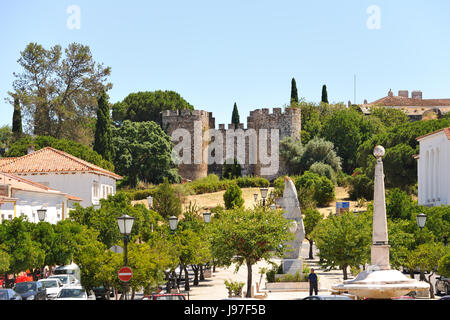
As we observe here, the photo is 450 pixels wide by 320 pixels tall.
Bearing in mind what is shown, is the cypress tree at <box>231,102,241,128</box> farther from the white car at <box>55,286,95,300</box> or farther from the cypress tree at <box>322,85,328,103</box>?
the white car at <box>55,286,95,300</box>

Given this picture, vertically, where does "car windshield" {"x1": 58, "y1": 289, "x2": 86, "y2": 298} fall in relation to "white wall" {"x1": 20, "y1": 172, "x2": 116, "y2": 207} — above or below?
below

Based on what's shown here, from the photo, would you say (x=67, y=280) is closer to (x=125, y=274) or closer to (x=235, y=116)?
(x=125, y=274)

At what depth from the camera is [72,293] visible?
2617 centimetres

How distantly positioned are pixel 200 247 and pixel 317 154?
49876 millimetres

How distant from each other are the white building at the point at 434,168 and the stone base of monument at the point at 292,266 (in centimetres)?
2801

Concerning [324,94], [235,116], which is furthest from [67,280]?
[324,94]

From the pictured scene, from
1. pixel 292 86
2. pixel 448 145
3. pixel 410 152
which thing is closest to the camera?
pixel 448 145

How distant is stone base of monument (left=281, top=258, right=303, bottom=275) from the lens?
34750mm

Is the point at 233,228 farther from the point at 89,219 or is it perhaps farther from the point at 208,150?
the point at 208,150

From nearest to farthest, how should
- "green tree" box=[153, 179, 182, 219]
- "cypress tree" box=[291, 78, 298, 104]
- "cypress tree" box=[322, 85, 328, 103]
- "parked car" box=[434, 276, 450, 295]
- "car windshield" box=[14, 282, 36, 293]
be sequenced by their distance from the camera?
"car windshield" box=[14, 282, 36, 293], "parked car" box=[434, 276, 450, 295], "green tree" box=[153, 179, 182, 219], "cypress tree" box=[291, 78, 298, 104], "cypress tree" box=[322, 85, 328, 103]

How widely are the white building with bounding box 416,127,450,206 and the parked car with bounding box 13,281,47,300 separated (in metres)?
38.8

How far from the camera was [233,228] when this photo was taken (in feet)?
101

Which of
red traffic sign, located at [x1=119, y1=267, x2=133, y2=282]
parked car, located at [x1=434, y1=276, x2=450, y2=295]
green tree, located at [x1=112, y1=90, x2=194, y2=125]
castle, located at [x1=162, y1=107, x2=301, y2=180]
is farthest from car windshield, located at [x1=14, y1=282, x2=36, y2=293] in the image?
green tree, located at [x1=112, y1=90, x2=194, y2=125]
